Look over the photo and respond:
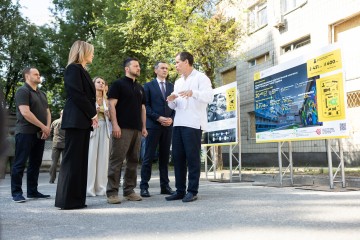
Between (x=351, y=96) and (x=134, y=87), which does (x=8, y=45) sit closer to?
(x=351, y=96)

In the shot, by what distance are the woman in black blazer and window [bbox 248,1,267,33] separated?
1618 centimetres

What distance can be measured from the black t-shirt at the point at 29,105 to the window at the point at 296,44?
13356 millimetres

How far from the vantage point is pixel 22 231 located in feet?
11.4

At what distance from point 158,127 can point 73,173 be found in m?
2.03

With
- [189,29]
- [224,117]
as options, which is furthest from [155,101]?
[189,29]

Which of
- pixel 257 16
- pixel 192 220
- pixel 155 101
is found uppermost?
pixel 257 16

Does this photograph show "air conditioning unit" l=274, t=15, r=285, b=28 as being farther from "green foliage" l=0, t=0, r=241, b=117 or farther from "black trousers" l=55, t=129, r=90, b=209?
"black trousers" l=55, t=129, r=90, b=209

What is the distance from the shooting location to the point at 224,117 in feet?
34.3

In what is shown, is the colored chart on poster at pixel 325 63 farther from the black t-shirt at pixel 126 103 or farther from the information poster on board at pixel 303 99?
the black t-shirt at pixel 126 103

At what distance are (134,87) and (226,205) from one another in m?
2.19

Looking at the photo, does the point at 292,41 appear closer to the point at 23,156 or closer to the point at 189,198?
the point at 189,198

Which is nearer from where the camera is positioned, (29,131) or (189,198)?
(189,198)

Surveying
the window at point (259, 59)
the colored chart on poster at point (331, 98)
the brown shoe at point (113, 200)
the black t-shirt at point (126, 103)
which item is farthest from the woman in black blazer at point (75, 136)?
the window at point (259, 59)

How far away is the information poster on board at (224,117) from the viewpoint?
10016 mm
